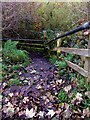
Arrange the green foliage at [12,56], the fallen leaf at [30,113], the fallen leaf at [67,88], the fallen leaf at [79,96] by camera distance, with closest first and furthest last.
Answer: the fallen leaf at [30,113] < the fallen leaf at [79,96] < the fallen leaf at [67,88] < the green foliage at [12,56]

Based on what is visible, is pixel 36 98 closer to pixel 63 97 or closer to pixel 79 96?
pixel 63 97

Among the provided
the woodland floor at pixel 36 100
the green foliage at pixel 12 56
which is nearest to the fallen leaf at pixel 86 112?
the woodland floor at pixel 36 100

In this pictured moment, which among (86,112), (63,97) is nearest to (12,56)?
(63,97)

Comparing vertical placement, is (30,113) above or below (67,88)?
below

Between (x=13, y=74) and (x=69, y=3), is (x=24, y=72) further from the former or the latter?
(x=69, y=3)

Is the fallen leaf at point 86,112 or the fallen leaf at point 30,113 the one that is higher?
the fallen leaf at point 86,112

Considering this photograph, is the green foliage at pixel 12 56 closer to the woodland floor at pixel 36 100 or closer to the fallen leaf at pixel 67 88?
the woodland floor at pixel 36 100

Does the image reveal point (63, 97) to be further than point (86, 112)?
Yes

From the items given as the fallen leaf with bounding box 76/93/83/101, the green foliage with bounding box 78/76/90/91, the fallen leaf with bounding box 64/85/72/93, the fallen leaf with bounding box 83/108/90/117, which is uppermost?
the green foliage with bounding box 78/76/90/91

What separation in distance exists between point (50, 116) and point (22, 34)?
6422 millimetres

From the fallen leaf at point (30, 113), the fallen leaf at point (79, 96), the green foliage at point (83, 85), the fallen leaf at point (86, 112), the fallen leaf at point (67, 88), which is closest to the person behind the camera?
the fallen leaf at point (86, 112)

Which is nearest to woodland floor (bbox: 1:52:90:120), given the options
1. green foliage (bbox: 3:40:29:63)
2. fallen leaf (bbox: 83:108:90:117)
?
fallen leaf (bbox: 83:108:90:117)

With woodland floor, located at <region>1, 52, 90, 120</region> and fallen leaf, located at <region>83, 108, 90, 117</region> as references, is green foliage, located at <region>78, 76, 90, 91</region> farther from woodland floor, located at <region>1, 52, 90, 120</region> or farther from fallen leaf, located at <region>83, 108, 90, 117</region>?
fallen leaf, located at <region>83, 108, 90, 117</region>

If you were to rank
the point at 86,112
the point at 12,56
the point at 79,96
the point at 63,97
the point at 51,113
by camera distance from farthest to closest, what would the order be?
the point at 12,56 < the point at 63,97 < the point at 79,96 < the point at 51,113 < the point at 86,112
